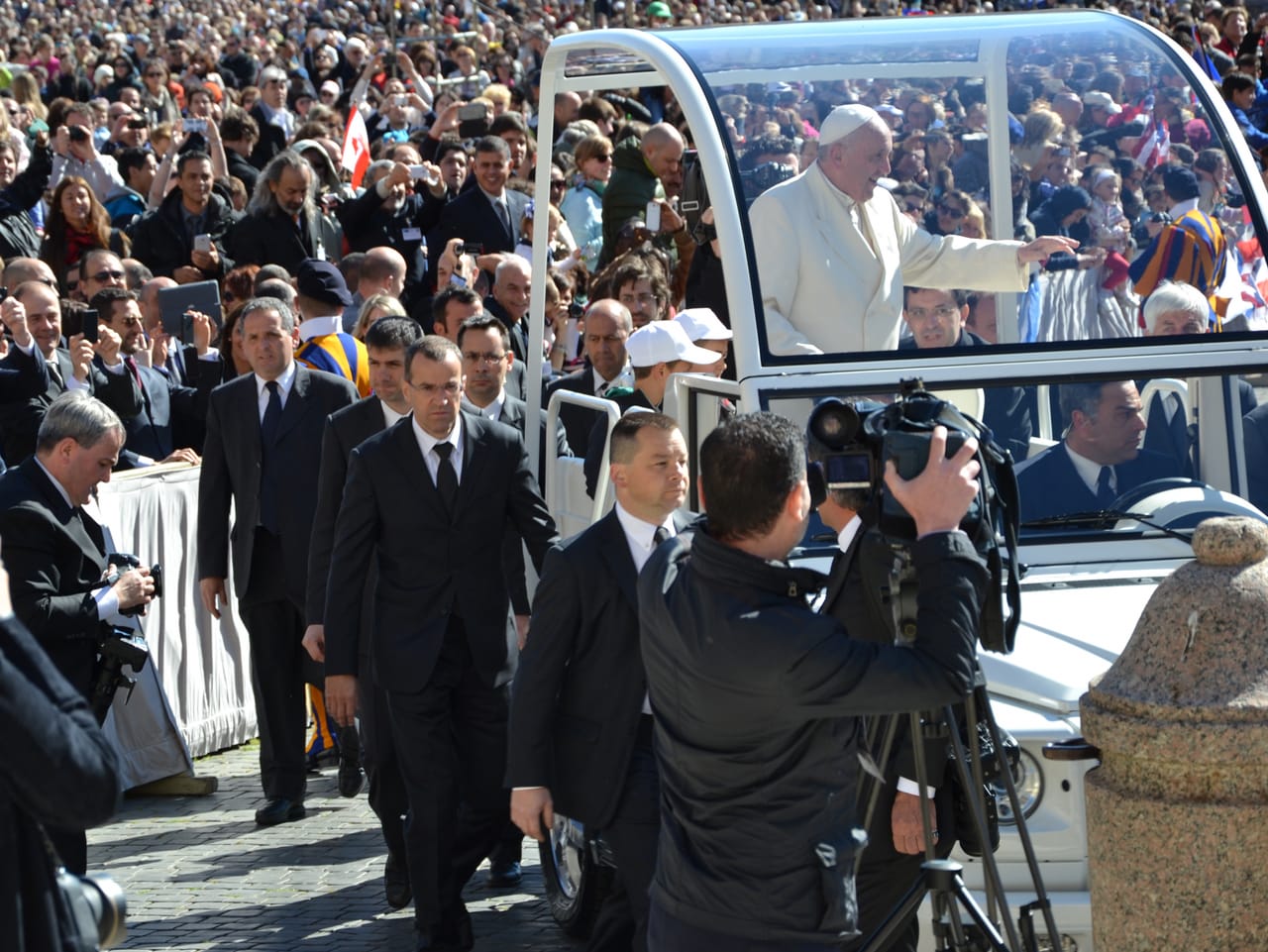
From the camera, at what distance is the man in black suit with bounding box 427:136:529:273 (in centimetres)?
1384

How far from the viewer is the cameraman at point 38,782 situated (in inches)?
126

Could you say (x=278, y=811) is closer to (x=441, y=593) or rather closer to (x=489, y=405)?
(x=489, y=405)

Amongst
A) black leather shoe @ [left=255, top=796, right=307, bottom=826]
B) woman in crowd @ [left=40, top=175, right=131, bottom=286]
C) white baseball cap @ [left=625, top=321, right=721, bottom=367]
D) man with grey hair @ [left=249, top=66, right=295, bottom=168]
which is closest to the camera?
white baseball cap @ [left=625, top=321, right=721, bottom=367]

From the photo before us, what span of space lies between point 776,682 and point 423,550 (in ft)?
10.9

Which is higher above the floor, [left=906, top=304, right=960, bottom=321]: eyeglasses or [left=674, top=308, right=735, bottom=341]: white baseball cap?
[left=906, top=304, right=960, bottom=321]: eyeglasses

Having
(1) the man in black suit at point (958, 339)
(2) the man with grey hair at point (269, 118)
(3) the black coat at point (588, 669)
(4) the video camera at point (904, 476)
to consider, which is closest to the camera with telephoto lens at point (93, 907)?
(4) the video camera at point (904, 476)

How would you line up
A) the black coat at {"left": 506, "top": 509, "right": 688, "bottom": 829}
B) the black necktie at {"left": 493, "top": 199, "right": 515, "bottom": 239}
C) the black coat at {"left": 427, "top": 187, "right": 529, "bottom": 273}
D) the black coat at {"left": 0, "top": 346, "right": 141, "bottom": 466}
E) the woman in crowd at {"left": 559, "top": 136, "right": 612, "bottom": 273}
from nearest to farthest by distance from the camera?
the black coat at {"left": 506, "top": 509, "right": 688, "bottom": 829}
the black coat at {"left": 0, "top": 346, "right": 141, "bottom": 466}
the black coat at {"left": 427, "top": 187, "right": 529, "bottom": 273}
the black necktie at {"left": 493, "top": 199, "right": 515, "bottom": 239}
the woman in crowd at {"left": 559, "top": 136, "right": 612, "bottom": 273}

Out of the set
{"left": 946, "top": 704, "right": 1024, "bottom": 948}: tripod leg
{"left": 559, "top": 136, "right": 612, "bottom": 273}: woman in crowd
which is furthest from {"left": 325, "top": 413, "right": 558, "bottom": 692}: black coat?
{"left": 559, "top": 136, "right": 612, "bottom": 273}: woman in crowd

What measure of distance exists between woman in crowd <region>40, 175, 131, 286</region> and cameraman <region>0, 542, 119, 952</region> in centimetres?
1096

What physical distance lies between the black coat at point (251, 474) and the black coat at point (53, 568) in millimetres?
1685

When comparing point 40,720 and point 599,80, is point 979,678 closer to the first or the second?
point 40,720

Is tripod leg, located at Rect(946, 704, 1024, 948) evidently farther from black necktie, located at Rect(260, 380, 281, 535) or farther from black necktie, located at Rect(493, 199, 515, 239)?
black necktie, located at Rect(493, 199, 515, 239)

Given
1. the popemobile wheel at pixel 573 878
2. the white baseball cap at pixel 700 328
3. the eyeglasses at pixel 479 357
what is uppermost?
the white baseball cap at pixel 700 328

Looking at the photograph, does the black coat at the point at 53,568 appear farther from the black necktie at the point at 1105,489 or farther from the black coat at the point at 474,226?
the black coat at the point at 474,226
